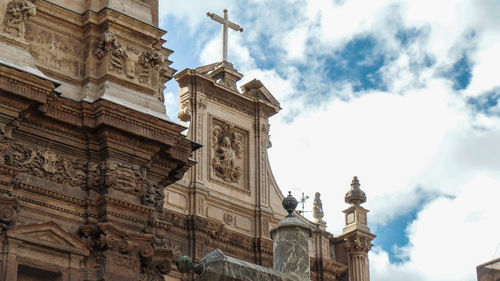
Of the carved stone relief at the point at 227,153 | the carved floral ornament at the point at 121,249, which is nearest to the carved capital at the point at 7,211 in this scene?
the carved floral ornament at the point at 121,249

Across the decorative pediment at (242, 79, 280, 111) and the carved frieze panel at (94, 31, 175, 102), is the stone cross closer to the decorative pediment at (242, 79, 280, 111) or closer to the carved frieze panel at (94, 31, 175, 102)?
the decorative pediment at (242, 79, 280, 111)

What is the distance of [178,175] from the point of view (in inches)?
711

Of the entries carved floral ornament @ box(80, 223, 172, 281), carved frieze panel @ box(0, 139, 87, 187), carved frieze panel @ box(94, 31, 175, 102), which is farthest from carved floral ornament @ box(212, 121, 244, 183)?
carved frieze panel @ box(0, 139, 87, 187)

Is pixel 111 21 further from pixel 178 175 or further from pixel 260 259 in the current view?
pixel 260 259

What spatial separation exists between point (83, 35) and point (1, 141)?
293 cm

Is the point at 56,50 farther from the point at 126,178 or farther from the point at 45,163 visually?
the point at 126,178

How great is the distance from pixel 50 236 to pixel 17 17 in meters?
3.50

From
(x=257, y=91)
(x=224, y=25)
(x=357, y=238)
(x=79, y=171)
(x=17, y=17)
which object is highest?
(x=224, y=25)

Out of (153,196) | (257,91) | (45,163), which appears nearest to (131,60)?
(153,196)

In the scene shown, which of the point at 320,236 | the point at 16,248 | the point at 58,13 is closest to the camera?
the point at 16,248

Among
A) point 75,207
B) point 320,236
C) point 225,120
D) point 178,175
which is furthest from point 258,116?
point 75,207

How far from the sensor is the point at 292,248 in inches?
385

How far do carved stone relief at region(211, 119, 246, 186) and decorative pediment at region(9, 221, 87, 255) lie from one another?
11.3 m

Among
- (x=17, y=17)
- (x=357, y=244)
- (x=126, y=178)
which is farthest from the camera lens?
(x=357, y=244)
